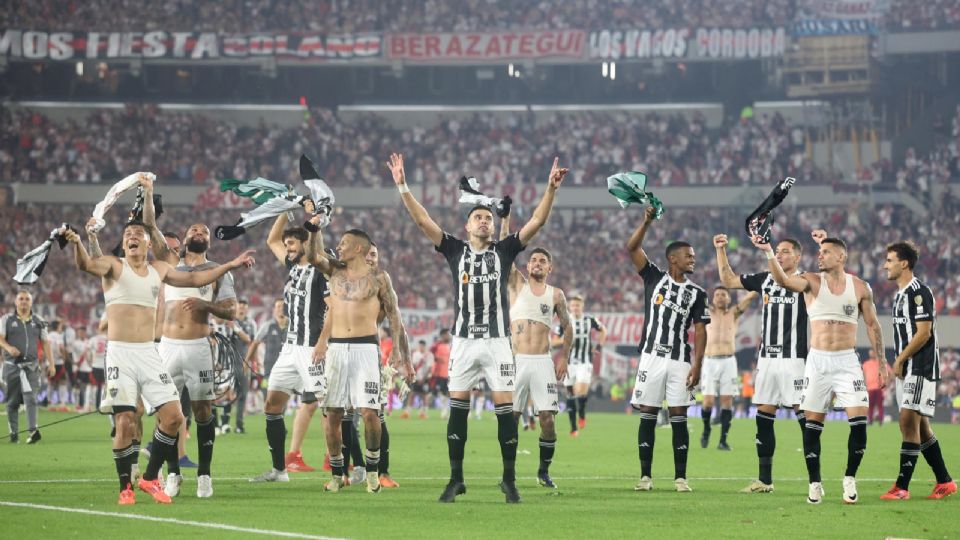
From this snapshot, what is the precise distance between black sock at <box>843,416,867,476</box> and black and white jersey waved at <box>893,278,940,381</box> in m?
0.95

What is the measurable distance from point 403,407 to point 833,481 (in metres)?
24.4

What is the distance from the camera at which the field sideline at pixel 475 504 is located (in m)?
10.7

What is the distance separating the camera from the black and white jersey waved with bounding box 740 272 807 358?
14734mm

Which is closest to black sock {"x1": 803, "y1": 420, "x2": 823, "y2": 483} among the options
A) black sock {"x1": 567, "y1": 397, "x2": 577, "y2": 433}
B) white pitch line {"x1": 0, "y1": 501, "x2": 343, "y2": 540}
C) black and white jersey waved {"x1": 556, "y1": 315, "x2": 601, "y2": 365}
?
white pitch line {"x1": 0, "y1": 501, "x2": 343, "y2": 540}

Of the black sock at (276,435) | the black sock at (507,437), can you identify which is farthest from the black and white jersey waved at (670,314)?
the black sock at (276,435)

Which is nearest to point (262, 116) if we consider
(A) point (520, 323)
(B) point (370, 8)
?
(B) point (370, 8)

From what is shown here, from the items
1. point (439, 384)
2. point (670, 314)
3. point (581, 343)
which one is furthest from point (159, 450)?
point (439, 384)

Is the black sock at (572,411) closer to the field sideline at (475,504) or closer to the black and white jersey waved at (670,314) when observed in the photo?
the field sideline at (475,504)

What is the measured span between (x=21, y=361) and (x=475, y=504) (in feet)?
42.8

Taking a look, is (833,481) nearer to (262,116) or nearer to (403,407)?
(403,407)

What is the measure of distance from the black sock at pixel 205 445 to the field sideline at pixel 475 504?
1.12 feet

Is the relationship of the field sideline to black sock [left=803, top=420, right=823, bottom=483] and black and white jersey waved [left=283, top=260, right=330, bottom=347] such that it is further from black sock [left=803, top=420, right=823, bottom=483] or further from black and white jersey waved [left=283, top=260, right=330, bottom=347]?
black and white jersey waved [left=283, top=260, right=330, bottom=347]

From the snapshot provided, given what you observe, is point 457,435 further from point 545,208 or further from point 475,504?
point 545,208

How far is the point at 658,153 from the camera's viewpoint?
57031 mm
